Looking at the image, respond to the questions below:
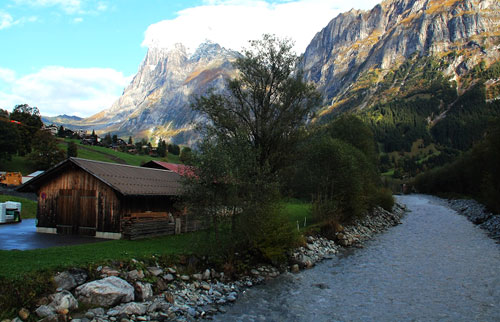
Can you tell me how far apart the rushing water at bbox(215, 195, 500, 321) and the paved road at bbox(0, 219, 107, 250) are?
1313cm

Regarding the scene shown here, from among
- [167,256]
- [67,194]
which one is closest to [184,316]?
[167,256]

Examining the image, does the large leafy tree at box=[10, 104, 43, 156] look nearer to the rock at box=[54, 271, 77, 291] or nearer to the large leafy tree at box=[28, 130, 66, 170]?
the large leafy tree at box=[28, 130, 66, 170]

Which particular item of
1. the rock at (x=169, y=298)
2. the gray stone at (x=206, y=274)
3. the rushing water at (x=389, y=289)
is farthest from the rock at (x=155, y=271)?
the rushing water at (x=389, y=289)

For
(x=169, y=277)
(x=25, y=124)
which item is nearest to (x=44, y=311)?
(x=169, y=277)

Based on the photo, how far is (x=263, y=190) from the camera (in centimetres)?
2489

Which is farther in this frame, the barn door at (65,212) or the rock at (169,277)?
the barn door at (65,212)

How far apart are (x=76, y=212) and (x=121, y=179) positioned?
4385 millimetres

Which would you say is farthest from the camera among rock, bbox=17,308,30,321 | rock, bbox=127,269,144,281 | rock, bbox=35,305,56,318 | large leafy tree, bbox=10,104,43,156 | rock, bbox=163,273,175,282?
large leafy tree, bbox=10,104,43,156

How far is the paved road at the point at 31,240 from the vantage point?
22.6 m

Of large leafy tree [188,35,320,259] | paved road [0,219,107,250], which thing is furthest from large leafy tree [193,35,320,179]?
paved road [0,219,107,250]

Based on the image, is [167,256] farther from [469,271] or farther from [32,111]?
[32,111]

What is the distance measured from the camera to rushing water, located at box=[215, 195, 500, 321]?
1791 cm

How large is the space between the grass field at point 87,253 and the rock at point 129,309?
10.3 ft

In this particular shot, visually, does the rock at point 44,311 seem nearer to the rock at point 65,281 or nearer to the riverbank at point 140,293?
the riverbank at point 140,293
